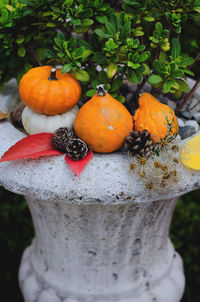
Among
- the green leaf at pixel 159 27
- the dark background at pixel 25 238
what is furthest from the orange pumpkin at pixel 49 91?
the dark background at pixel 25 238

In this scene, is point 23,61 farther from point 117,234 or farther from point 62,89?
point 117,234

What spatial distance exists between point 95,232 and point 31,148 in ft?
1.46

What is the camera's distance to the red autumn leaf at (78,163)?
1035mm

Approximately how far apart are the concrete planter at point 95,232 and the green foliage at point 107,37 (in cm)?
30

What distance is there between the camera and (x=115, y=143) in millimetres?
1111

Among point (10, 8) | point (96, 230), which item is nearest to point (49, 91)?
point (10, 8)

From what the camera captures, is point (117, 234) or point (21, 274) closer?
point (117, 234)

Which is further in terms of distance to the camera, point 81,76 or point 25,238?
point 25,238

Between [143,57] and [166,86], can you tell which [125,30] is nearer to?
[143,57]

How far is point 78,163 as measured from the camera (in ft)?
3.48

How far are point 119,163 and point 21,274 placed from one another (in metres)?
0.97

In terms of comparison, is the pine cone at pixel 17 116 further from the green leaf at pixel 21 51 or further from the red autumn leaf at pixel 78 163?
the red autumn leaf at pixel 78 163

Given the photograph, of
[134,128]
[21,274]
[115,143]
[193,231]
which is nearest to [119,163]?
[115,143]

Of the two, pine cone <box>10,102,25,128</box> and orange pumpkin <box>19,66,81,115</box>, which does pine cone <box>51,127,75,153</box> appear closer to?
orange pumpkin <box>19,66,81,115</box>
